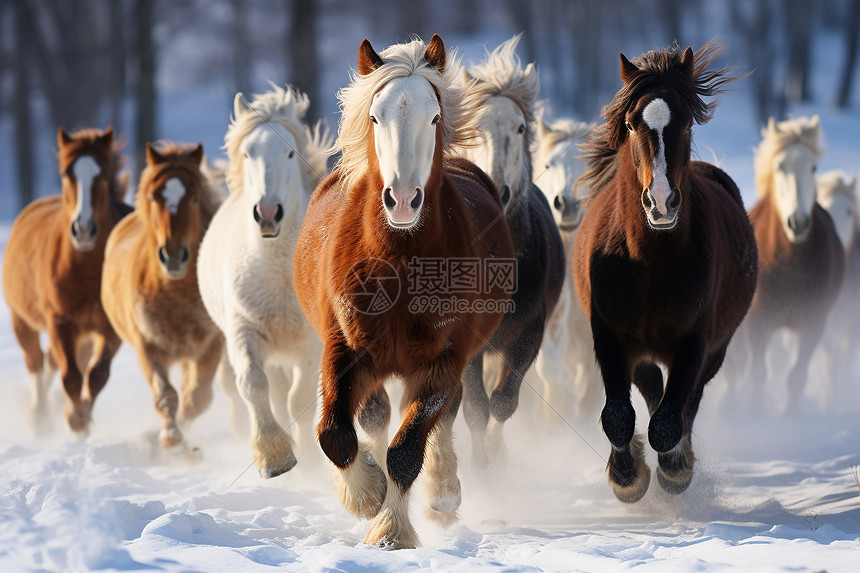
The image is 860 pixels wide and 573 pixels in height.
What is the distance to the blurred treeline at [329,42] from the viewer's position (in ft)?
81.6

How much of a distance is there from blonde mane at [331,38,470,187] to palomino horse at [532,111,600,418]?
1.87 m

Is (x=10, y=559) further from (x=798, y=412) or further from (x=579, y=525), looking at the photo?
(x=798, y=412)

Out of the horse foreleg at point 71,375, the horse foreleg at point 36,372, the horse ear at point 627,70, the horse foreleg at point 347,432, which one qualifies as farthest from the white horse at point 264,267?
the horse foreleg at point 36,372

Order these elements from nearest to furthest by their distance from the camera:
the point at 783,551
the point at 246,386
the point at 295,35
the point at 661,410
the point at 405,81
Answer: the point at 783,551, the point at 405,81, the point at 661,410, the point at 246,386, the point at 295,35

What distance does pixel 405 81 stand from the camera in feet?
13.7

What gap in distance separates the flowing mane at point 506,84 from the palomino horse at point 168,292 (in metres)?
2.12

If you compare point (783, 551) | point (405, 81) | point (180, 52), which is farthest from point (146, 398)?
point (180, 52)

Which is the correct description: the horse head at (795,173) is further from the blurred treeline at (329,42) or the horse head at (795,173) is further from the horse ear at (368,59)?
the blurred treeline at (329,42)

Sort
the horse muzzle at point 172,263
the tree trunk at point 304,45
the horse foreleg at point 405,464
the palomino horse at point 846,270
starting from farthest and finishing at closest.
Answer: the tree trunk at point 304,45, the palomino horse at point 846,270, the horse muzzle at point 172,263, the horse foreleg at point 405,464

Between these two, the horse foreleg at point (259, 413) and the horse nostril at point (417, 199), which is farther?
the horse foreleg at point (259, 413)

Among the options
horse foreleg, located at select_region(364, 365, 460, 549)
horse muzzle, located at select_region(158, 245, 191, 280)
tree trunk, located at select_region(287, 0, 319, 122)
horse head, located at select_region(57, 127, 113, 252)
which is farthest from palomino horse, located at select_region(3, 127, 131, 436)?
tree trunk, located at select_region(287, 0, 319, 122)

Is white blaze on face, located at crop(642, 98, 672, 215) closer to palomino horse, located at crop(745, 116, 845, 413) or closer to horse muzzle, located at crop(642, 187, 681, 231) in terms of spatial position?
horse muzzle, located at crop(642, 187, 681, 231)

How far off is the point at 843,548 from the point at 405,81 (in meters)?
2.69

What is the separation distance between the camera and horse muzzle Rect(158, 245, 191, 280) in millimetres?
6457
